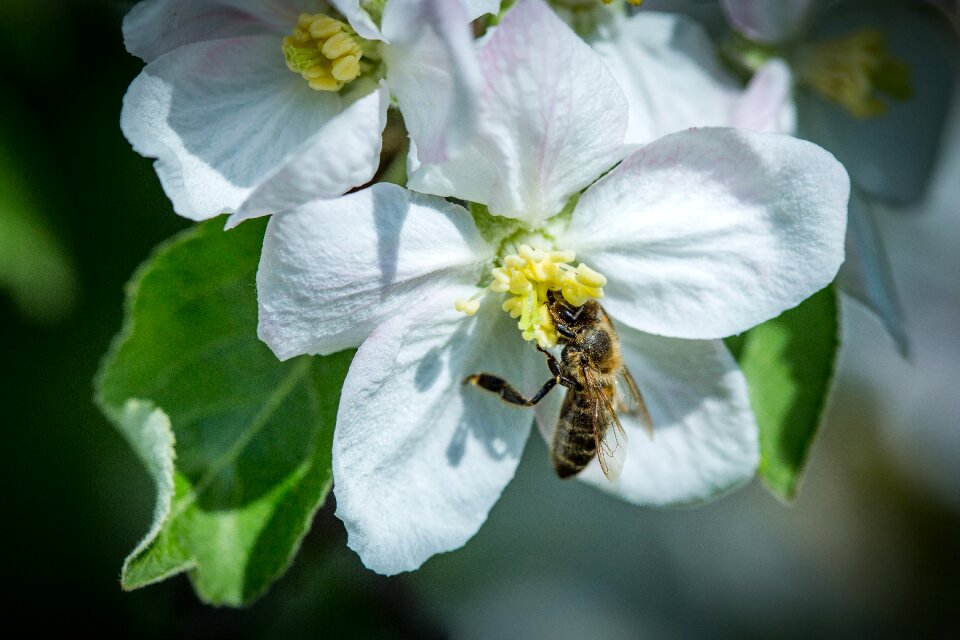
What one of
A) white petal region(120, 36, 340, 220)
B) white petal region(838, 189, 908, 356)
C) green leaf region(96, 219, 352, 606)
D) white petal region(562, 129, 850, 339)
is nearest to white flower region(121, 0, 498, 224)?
white petal region(120, 36, 340, 220)

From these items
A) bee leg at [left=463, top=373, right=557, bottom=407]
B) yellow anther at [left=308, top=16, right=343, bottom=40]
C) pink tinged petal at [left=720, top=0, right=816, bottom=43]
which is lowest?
bee leg at [left=463, top=373, right=557, bottom=407]

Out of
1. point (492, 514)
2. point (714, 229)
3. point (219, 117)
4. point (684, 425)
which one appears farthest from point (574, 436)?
point (492, 514)

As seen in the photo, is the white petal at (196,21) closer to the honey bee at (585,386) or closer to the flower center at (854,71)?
the honey bee at (585,386)

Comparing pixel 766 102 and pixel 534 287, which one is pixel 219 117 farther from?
pixel 766 102

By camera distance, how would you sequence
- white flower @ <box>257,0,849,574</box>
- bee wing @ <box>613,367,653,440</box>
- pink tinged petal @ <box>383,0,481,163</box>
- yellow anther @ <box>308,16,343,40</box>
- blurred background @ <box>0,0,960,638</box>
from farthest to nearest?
blurred background @ <box>0,0,960,638</box> → bee wing @ <box>613,367,653,440</box> → yellow anther @ <box>308,16,343,40</box> → white flower @ <box>257,0,849,574</box> → pink tinged petal @ <box>383,0,481,163</box>

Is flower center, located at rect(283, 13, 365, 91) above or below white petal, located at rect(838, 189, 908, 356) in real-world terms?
above

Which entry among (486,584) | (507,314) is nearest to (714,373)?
(507,314)

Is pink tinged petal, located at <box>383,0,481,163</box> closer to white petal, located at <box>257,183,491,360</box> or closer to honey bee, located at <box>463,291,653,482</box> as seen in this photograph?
white petal, located at <box>257,183,491,360</box>
